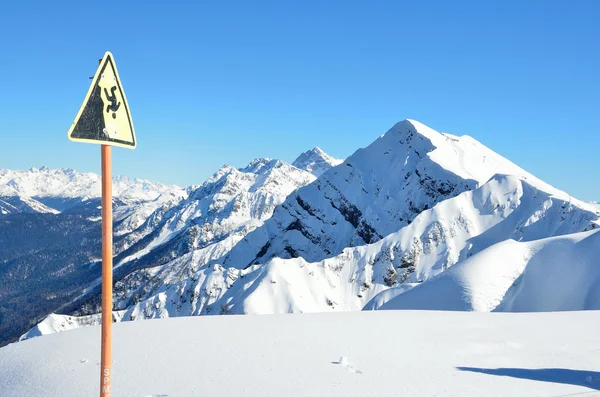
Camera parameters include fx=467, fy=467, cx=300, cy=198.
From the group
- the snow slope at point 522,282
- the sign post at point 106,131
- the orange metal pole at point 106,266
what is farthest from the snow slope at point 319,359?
the snow slope at point 522,282

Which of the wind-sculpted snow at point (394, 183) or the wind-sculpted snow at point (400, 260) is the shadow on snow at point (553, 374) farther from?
the wind-sculpted snow at point (394, 183)

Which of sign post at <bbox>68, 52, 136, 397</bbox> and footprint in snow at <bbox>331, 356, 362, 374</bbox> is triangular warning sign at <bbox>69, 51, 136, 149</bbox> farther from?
footprint in snow at <bbox>331, 356, 362, 374</bbox>

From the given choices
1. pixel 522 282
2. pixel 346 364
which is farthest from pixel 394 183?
pixel 346 364

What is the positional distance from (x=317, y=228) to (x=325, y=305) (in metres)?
82.2

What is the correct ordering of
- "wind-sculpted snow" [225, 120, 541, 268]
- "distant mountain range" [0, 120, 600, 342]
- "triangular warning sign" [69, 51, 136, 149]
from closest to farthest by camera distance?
1. "triangular warning sign" [69, 51, 136, 149]
2. "distant mountain range" [0, 120, 600, 342]
3. "wind-sculpted snow" [225, 120, 541, 268]

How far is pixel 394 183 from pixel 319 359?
166087mm

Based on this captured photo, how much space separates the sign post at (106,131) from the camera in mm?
6102

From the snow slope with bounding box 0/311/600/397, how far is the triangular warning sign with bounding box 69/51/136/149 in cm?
570

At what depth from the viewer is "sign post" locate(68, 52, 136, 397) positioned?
20.0 ft

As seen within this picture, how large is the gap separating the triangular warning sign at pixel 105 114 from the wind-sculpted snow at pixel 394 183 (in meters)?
138

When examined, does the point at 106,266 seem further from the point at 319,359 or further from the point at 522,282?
the point at 522,282

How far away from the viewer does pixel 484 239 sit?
116 m

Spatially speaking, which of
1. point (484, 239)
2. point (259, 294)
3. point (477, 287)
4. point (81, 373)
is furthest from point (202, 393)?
point (484, 239)


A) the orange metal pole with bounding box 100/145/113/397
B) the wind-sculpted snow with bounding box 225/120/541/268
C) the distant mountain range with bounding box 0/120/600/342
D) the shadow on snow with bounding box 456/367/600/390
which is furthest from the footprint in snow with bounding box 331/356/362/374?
the wind-sculpted snow with bounding box 225/120/541/268
